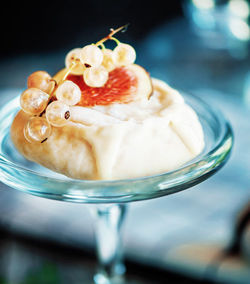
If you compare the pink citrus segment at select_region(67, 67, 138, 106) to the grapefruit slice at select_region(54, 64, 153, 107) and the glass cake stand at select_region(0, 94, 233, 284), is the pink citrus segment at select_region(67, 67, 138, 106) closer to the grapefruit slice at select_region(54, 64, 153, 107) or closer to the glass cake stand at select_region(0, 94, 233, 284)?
the grapefruit slice at select_region(54, 64, 153, 107)

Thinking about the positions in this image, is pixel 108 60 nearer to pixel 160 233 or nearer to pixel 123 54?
pixel 123 54

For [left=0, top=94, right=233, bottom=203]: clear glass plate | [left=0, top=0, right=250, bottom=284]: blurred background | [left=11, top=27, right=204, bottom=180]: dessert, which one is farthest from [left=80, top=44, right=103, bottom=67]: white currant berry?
[left=0, top=0, right=250, bottom=284]: blurred background

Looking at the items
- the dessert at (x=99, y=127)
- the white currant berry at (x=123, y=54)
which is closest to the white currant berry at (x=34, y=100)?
the dessert at (x=99, y=127)

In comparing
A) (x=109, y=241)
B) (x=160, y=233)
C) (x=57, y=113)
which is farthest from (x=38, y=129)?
(x=160, y=233)

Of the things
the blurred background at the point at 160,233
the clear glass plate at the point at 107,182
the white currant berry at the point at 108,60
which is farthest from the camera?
the blurred background at the point at 160,233

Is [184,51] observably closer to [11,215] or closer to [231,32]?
[231,32]

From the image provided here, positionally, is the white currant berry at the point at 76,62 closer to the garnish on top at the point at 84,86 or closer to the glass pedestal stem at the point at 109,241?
the garnish on top at the point at 84,86

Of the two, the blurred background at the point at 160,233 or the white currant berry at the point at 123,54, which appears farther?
the blurred background at the point at 160,233
